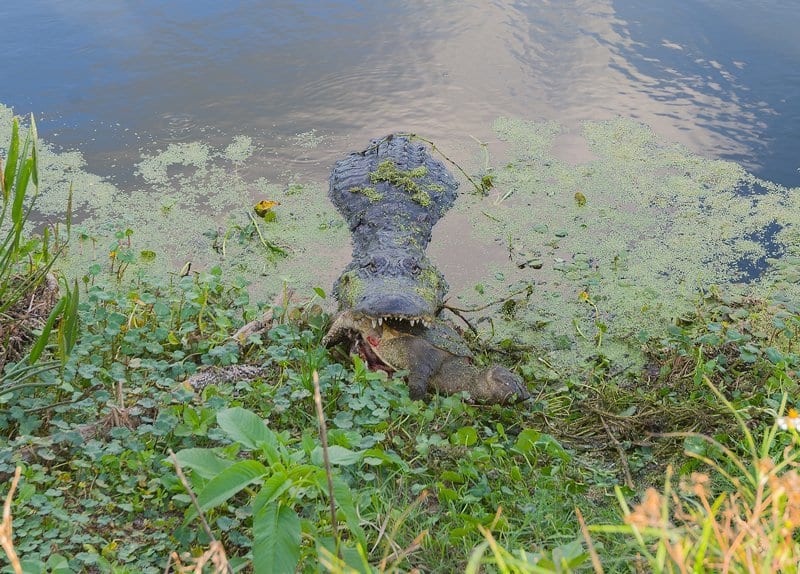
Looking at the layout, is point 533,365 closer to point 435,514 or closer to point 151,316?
point 435,514

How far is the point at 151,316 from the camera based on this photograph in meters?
3.79

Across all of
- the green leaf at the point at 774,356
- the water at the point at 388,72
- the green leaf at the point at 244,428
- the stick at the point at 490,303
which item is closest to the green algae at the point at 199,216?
the water at the point at 388,72

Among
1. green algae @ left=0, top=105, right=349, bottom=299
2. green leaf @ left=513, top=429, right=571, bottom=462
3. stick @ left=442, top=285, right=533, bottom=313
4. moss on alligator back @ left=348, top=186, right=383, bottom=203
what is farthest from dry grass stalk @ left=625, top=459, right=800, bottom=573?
moss on alligator back @ left=348, top=186, right=383, bottom=203

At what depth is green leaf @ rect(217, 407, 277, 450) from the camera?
221 centimetres

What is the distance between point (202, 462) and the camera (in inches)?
84.5

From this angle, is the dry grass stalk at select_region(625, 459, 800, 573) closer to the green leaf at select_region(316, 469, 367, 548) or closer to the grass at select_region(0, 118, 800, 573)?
the grass at select_region(0, 118, 800, 573)

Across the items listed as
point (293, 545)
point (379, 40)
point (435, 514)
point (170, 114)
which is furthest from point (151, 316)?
point (379, 40)

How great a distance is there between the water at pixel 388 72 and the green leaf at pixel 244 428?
12.9 ft

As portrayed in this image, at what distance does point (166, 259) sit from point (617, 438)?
3.08m

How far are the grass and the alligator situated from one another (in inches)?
6.6

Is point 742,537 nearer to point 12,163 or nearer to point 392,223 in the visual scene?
point 12,163

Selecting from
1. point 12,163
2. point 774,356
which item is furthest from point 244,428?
point 774,356

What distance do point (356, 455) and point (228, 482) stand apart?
40cm

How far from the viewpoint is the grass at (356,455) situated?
195cm
